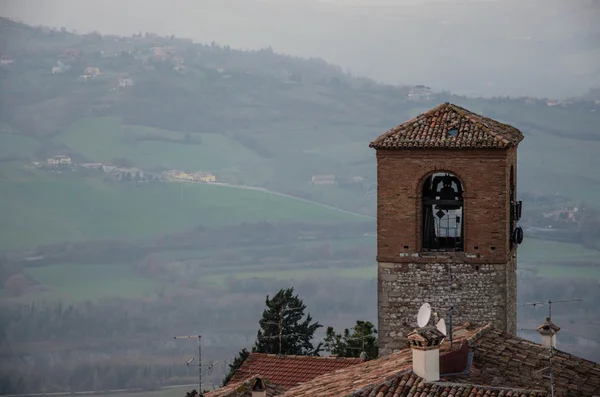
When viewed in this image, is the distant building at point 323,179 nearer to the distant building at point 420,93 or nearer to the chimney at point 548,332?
the distant building at point 420,93

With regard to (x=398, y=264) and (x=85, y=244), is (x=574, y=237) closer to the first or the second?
(x=85, y=244)

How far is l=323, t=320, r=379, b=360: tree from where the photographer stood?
3516 centimetres

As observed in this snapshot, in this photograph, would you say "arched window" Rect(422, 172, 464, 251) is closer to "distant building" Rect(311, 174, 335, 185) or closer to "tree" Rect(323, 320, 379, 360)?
"tree" Rect(323, 320, 379, 360)

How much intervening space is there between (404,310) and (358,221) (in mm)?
35750

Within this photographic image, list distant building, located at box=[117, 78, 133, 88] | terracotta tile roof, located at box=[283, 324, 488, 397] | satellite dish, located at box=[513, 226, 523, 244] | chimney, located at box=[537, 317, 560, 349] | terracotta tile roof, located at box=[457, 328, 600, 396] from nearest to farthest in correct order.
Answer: terracotta tile roof, located at box=[283, 324, 488, 397], terracotta tile roof, located at box=[457, 328, 600, 396], chimney, located at box=[537, 317, 560, 349], satellite dish, located at box=[513, 226, 523, 244], distant building, located at box=[117, 78, 133, 88]

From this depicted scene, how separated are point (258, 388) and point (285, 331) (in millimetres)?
13944

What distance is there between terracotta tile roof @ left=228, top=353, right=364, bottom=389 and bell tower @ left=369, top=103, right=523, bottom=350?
0.92 meters

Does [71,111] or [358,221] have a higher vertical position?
[71,111]

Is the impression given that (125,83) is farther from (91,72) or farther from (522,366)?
(522,366)

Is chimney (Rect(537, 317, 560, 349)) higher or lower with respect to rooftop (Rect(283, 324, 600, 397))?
higher

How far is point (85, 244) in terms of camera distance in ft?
211

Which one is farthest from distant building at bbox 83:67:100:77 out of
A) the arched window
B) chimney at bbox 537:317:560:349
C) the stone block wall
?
chimney at bbox 537:317:560:349

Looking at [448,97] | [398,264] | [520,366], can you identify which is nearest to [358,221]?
[448,97]

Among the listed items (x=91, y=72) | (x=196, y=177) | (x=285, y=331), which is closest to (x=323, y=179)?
(x=196, y=177)
